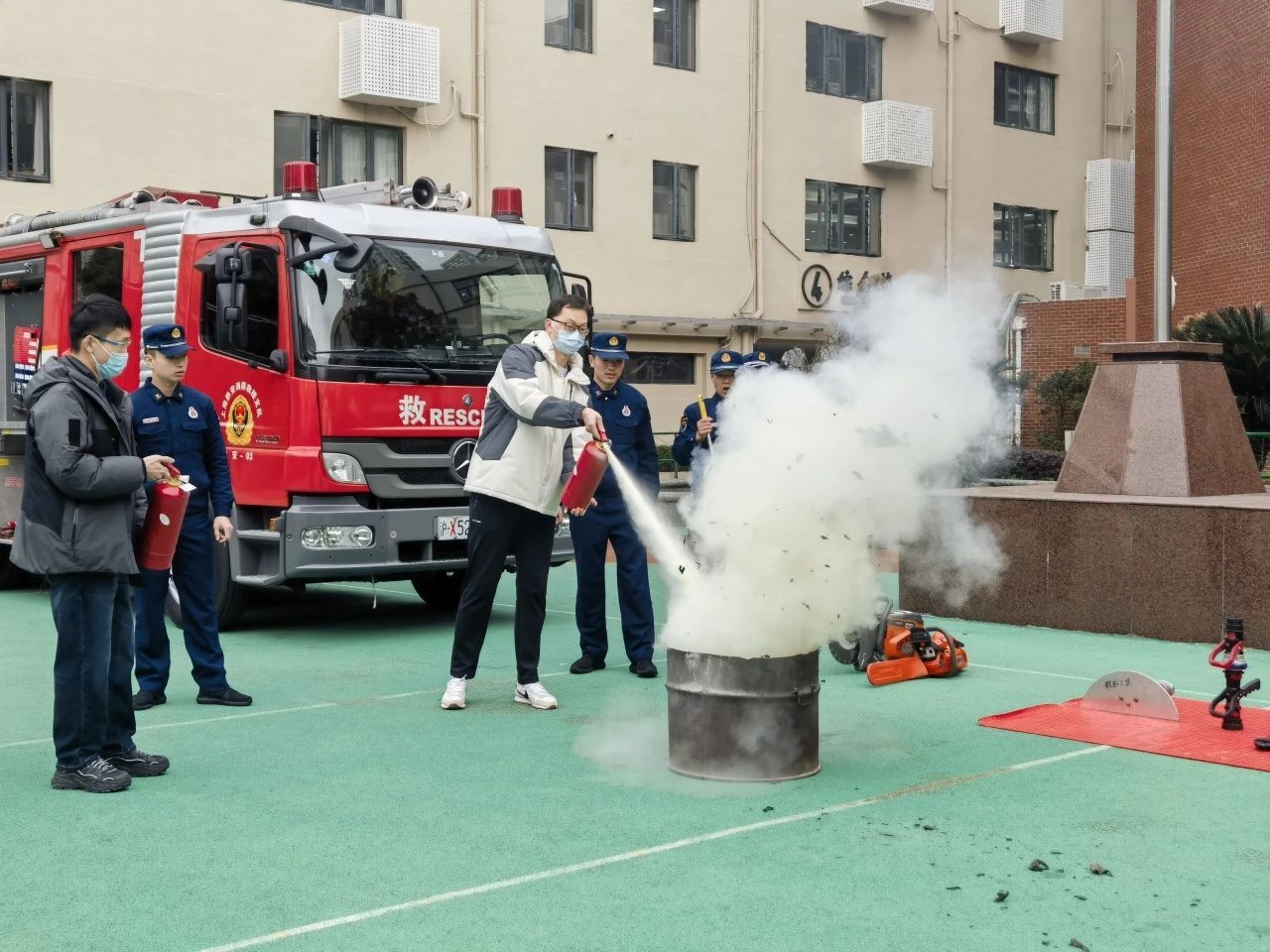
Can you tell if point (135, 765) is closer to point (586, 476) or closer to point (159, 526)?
point (159, 526)

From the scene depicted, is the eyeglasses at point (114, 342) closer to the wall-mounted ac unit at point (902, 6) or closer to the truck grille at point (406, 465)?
the truck grille at point (406, 465)

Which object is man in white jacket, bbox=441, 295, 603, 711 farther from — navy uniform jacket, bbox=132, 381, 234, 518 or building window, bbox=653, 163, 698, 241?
building window, bbox=653, 163, 698, 241

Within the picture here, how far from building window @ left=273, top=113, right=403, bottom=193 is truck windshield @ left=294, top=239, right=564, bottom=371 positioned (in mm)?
11150

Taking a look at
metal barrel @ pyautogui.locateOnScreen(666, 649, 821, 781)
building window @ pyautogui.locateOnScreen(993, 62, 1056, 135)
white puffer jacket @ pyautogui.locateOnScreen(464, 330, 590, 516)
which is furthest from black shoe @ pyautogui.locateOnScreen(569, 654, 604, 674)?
building window @ pyautogui.locateOnScreen(993, 62, 1056, 135)

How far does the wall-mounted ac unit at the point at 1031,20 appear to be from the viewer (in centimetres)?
3052

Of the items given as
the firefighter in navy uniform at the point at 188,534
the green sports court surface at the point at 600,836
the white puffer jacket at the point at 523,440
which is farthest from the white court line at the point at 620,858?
the firefighter in navy uniform at the point at 188,534

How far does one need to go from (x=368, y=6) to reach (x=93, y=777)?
18649mm

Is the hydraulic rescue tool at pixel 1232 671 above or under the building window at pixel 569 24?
under

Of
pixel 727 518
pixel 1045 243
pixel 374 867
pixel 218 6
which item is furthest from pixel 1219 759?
pixel 1045 243

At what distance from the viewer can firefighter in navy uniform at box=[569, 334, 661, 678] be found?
357 inches

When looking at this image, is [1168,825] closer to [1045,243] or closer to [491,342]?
[491,342]

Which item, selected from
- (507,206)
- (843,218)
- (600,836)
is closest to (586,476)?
(600,836)

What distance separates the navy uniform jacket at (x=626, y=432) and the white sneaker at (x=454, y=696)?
171cm

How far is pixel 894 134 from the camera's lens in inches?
1134
